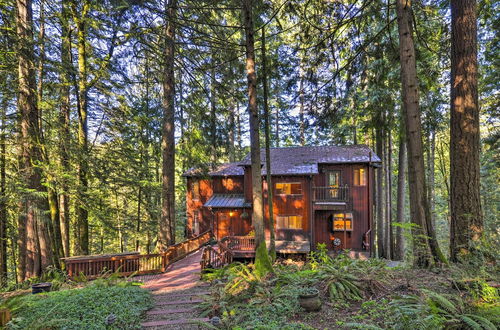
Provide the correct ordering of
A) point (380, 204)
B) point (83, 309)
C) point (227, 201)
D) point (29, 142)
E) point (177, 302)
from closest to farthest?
point (83, 309) < point (177, 302) < point (29, 142) < point (380, 204) < point (227, 201)

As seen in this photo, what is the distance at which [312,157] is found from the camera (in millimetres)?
16812

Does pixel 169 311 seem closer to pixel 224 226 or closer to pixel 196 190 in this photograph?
pixel 224 226

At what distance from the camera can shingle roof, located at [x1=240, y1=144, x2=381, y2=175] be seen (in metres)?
15.4

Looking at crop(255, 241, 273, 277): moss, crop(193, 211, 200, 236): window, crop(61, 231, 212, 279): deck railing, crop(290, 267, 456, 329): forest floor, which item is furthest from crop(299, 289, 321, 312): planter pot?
crop(193, 211, 200, 236): window

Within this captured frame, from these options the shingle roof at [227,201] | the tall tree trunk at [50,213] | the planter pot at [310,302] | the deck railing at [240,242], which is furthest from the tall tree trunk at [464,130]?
the shingle roof at [227,201]

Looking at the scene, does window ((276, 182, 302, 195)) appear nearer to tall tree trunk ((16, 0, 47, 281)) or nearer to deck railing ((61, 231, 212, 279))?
deck railing ((61, 231, 212, 279))

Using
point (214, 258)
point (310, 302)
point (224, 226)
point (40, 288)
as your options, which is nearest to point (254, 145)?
point (310, 302)

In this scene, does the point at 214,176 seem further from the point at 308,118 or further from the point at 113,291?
the point at 113,291

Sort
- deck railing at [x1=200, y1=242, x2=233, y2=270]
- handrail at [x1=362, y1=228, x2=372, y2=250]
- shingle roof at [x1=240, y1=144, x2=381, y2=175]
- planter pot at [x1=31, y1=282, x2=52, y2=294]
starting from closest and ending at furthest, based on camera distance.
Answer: planter pot at [x1=31, y1=282, x2=52, y2=294] < deck railing at [x1=200, y1=242, x2=233, y2=270] < handrail at [x1=362, y1=228, x2=372, y2=250] < shingle roof at [x1=240, y1=144, x2=381, y2=175]

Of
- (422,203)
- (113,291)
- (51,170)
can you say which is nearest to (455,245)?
(422,203)

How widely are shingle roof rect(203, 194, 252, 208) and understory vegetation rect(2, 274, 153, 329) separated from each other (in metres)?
11.1

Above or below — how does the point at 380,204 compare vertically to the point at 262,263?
above

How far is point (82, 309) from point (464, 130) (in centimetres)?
1010

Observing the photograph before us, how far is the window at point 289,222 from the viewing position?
52.3 ft
